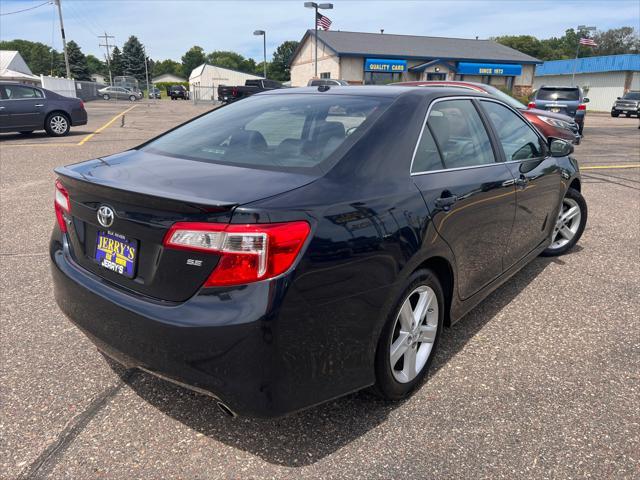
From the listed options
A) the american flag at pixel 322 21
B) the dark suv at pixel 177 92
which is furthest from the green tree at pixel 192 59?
the american flag at pixel 322 21

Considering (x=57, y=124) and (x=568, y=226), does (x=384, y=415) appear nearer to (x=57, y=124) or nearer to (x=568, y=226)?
(x=568, y=226)

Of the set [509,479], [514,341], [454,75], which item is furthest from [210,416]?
[454,75]

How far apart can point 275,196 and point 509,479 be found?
1.55 meters

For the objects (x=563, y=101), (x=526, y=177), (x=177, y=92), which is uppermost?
(x=177, y=92)

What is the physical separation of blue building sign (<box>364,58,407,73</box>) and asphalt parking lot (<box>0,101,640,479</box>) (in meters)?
43.0

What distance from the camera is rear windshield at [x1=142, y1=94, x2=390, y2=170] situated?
2.46 metres

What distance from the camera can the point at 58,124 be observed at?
14.8 m

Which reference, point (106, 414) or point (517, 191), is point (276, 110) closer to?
point (517, 191)

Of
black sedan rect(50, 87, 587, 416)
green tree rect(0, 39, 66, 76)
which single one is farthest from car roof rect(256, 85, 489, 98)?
green tree rect(0, 39, 66, 76)

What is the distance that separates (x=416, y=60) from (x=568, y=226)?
4389cm

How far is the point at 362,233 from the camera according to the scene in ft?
7.01

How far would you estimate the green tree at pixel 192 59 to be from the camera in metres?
156

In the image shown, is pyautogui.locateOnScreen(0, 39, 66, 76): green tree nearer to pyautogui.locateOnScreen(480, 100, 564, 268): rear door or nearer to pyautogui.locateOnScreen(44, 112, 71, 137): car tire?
pyautogui.locateOnScreen(44, 112, 71, 137): car tire

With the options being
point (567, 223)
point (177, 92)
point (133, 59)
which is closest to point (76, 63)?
point (133, 59)
